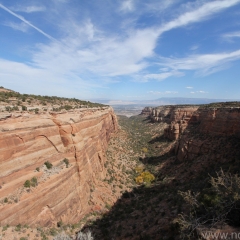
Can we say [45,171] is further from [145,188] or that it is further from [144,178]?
[144,178]

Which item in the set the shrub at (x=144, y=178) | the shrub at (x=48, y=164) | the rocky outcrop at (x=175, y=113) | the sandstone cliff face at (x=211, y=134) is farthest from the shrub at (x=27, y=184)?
the rocky outcrop at (x=175, y=113)

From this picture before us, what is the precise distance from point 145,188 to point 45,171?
21.3m

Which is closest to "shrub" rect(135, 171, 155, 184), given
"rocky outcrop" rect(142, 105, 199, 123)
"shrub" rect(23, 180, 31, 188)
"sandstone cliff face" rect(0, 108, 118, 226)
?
"sandstone cliff face" rect(0, 108, 118, 226)

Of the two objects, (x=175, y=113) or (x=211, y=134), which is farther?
(x=175, y=113)

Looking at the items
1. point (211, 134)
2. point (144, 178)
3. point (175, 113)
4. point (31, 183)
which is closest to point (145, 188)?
point (144, 178)

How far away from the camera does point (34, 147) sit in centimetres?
2153

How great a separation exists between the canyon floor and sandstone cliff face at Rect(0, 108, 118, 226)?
1393 millimetres

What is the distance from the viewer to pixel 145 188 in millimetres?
37281

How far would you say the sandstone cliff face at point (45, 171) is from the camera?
60.2 feet

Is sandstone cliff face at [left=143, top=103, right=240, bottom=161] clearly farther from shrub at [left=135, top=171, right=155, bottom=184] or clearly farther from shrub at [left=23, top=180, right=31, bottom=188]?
shrub at [left=23, top=180, right=31, bottom=188]

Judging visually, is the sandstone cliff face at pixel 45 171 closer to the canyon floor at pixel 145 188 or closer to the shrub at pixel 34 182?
the shrub at pixel 34 182

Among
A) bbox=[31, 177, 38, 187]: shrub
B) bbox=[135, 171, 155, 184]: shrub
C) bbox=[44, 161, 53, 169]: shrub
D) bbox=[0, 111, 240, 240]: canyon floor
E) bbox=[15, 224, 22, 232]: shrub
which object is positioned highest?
bbox=[44, 161, 53, 169]: shrub

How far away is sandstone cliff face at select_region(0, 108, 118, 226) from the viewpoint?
18344 mm

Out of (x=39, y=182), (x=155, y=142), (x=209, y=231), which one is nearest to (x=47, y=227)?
(x=39, y=182)
